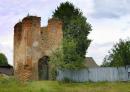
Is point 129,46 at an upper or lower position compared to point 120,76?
upper

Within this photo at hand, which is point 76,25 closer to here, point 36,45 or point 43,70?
point 36,45

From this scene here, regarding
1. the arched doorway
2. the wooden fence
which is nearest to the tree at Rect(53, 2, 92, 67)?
the arched doorway

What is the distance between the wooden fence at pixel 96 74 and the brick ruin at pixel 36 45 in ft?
9.84

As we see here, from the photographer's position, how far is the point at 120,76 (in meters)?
38.6

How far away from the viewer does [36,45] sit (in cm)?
4109

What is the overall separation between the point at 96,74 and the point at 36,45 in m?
7.39

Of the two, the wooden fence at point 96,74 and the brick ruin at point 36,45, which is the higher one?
the brick ruin at point 36,45

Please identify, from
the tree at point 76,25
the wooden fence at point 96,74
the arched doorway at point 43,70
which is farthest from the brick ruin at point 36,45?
the tree at point 76,25

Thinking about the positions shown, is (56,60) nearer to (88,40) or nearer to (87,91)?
(87,91)

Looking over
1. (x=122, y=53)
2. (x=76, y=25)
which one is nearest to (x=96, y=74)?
(x=122, y=53)

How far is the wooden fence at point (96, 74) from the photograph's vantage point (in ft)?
126

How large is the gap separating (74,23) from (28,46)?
11.3 metres

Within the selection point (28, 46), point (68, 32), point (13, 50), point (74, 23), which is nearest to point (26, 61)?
point (28, 46)

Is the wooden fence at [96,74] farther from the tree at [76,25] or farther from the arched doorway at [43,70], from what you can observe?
the tree at [76,25]
